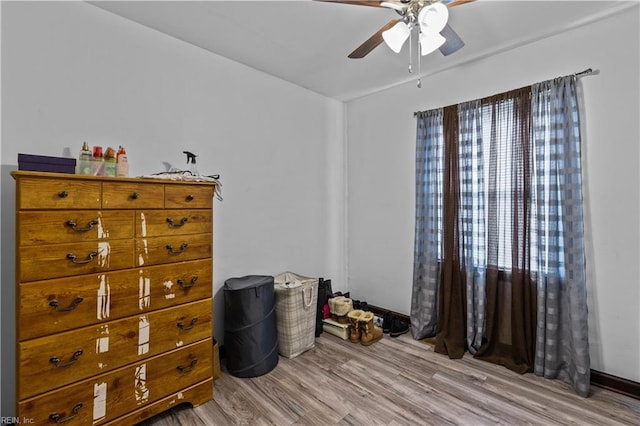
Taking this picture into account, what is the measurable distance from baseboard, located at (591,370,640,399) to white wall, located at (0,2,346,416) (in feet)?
7.66

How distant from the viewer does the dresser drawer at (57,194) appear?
1.37 m

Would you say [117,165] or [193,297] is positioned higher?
[117,165]

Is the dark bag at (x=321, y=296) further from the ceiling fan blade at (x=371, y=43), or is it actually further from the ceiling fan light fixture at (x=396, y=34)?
the ceiling fan light fixture at (x=396, y=34)

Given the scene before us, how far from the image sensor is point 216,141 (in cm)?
258

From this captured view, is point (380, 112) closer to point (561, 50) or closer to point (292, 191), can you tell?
point (292, 191)

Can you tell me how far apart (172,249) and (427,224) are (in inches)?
86.3

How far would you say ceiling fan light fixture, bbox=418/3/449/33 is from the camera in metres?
1.44

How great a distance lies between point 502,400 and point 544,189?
4.90 ft

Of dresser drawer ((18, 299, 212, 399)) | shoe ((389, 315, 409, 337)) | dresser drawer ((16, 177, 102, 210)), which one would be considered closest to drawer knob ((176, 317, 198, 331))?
dresser drawer ((18, 299, 212, 399))

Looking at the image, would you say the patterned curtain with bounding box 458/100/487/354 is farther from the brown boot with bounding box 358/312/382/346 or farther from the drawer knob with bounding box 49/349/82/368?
the drawer knob with bounding box 49/349/82/368

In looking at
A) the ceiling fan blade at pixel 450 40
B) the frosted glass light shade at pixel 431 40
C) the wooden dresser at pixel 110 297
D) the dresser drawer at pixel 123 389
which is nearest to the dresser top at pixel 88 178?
the wooden dresser at pixel 110 297

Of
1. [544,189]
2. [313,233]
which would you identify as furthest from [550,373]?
[313,233]

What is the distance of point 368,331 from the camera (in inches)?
112

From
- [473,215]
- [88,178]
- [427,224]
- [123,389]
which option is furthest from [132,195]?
[473,215]
